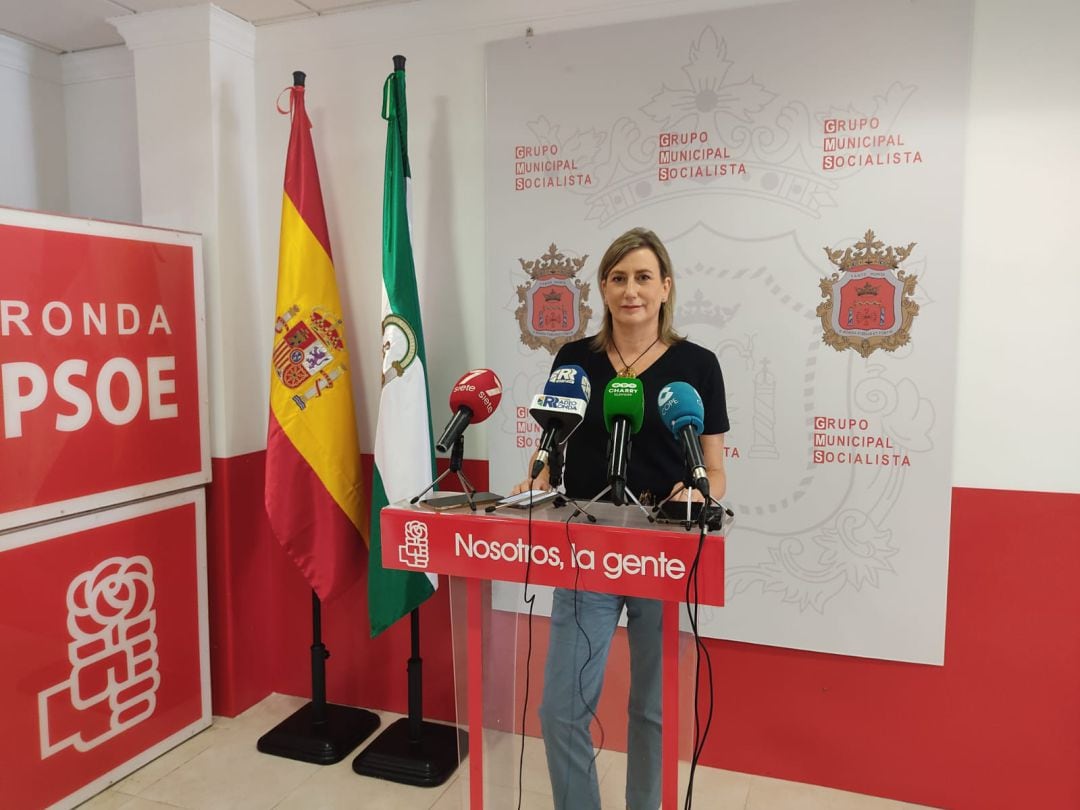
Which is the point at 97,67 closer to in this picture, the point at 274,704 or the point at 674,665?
the point at 274,704

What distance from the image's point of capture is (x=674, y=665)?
149 centimetres

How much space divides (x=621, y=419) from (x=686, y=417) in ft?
0.38

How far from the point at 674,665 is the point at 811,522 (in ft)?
3.25

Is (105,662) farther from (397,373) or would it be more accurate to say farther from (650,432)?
(650,432)

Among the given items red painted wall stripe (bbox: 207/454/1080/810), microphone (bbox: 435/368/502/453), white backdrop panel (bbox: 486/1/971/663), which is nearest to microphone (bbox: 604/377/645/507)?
microphone (bbox: 435/368/502/453)

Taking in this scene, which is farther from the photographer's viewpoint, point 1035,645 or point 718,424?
point 1035,645

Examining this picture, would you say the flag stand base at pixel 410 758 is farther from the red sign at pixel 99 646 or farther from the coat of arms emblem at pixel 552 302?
the coat of arms emblem at pixel 552 302

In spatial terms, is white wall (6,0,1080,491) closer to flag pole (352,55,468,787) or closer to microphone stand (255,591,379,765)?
flag pole (352,55,468,787)

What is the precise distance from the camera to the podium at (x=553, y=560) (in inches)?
54.5

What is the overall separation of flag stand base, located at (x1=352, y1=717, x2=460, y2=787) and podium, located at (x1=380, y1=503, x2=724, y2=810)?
2.80 ft

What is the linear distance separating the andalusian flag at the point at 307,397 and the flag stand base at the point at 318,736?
493mm

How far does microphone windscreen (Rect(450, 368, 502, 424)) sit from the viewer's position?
5.27 ft

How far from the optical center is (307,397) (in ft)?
8.39

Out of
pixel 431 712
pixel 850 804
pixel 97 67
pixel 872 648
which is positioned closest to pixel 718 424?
pixel 872 648
